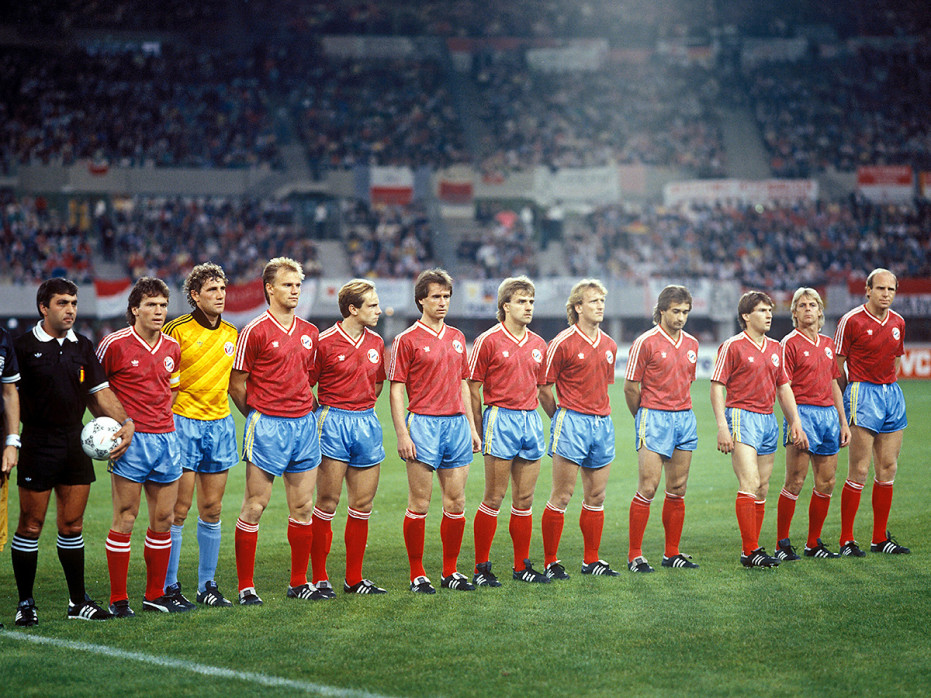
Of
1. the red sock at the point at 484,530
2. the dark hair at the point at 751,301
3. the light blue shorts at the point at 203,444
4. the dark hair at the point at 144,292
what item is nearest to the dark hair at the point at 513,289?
the red sock at the point at 484,530

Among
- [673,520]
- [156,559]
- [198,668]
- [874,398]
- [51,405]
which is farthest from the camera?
[874,398]

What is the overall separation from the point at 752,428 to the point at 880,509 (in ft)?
4.98

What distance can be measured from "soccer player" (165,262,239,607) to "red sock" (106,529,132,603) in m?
0.38

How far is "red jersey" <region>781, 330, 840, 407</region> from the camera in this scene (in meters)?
8.79

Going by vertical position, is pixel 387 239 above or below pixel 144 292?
above

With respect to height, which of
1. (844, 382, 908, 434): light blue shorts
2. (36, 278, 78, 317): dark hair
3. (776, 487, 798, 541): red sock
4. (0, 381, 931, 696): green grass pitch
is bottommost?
(0, 381, 931, 696): green grass pitch

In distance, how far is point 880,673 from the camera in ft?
18.6

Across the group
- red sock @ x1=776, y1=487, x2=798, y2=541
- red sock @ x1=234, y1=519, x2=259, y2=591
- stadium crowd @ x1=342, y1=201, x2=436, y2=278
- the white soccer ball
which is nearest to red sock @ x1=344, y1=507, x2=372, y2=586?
red sock @ x1=234, y1=519, x2=259, y2=591

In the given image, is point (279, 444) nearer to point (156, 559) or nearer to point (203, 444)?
point (203, 444)

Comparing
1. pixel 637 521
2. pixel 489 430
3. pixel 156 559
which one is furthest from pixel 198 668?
pixel 637 521

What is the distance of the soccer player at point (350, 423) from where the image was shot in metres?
7.40

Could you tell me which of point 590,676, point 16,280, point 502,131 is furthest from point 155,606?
point 502,131

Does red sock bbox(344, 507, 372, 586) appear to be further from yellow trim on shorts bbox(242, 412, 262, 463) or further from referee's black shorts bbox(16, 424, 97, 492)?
referee's black shorts bbox(16, 424, 97, 492)

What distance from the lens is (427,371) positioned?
7535 millimetres
